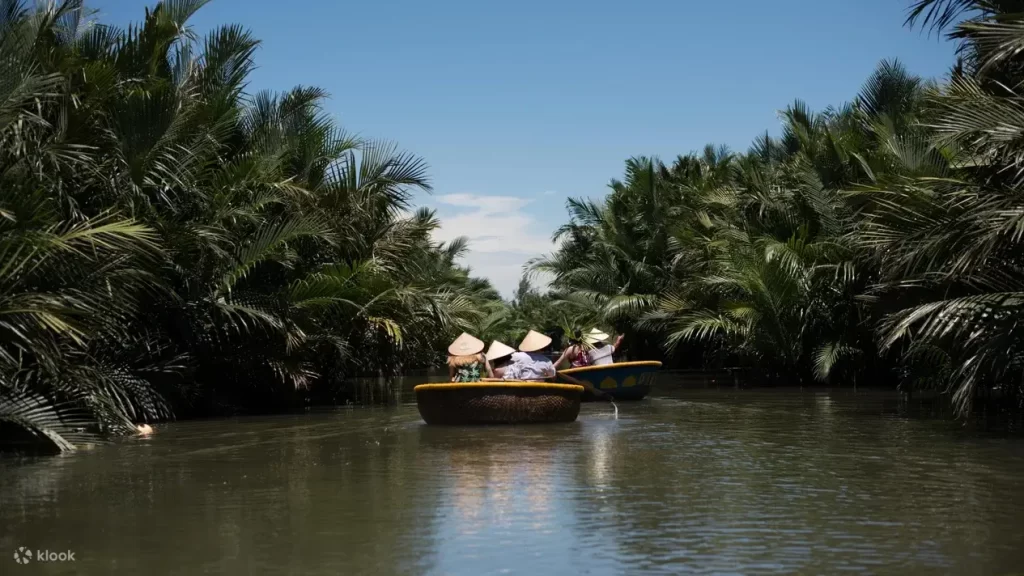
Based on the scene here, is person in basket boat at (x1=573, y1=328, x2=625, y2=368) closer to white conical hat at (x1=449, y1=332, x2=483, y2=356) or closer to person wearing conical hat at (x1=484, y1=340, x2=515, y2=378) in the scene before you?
person wearing conical hat at (x1=484, y1=340, x2=515, y2=378)

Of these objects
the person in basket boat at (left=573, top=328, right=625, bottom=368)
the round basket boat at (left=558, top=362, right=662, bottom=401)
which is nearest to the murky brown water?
the round basket boat at (left=558, top=362, right=662, bottom=401)

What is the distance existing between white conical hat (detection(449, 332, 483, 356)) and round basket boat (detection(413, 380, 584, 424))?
1127 mm

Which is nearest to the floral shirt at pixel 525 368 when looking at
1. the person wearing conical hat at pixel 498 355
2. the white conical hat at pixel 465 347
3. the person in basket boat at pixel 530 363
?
the person in basket boat at pixel 530 363

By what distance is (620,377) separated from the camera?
70.1 feet

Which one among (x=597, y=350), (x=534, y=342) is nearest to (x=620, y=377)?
(x=597, y=350)

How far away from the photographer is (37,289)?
12312mm

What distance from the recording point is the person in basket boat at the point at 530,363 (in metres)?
17.7

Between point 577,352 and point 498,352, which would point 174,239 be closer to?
point 498,352

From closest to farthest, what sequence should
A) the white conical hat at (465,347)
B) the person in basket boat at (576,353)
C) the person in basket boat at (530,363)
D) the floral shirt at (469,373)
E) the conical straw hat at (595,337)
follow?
the floral shirt at (469,373) < the white conical hat at (465,347) < the person in basket boat at (530,363) < the person in basket boat at (576,353) < the conical straw hat at (595,337)

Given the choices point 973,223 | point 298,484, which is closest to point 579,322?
point 973,223

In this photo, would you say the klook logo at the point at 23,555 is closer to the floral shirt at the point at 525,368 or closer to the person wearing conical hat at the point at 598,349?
the floral shirt at the point at 525,368

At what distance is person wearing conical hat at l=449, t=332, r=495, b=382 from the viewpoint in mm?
17234

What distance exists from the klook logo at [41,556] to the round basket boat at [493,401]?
28.5 feet

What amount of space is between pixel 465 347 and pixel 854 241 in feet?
24.9
